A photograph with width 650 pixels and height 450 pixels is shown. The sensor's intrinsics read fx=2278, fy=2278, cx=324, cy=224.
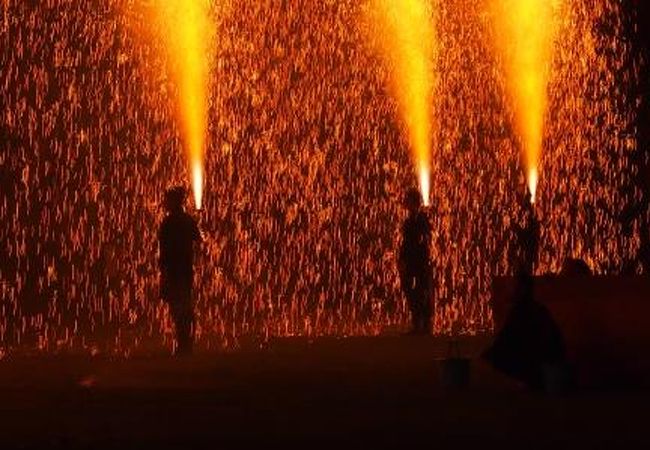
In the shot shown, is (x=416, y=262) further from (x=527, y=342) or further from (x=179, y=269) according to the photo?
(x=527, y=342)

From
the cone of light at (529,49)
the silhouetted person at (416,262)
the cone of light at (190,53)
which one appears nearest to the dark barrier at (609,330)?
the silhouetted person at (416,262)

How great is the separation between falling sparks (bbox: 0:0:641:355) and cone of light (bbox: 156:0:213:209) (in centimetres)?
82

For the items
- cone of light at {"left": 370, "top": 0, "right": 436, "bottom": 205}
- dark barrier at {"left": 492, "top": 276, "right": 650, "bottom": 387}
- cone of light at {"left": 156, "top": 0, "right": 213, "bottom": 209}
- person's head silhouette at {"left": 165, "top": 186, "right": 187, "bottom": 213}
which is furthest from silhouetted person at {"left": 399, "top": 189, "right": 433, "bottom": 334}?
dark barrier at {"left": 492, "top": 276, "right": 650, "bottom": 387}

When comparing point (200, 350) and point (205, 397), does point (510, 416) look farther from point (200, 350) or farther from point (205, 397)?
point (200, 350)

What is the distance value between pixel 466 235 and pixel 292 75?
14.0ft

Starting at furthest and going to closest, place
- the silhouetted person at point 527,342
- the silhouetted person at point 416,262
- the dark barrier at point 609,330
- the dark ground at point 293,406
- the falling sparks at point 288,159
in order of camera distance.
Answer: the falling sparks at point 288,159
the silhouetted person at point 416,262
the dark barrier at point 609,330
the silhouetted person at point 527,342
the dark ground at point 293,406

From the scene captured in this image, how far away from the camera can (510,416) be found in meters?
16.3

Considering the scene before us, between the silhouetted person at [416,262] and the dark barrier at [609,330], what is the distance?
6.99 m

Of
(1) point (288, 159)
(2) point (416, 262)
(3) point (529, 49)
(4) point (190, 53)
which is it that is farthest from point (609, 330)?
(1) point (288, 159)

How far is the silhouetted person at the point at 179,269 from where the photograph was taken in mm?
23703

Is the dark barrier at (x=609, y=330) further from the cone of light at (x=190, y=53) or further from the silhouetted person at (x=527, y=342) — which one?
the cone of light at (x=190, y=53)

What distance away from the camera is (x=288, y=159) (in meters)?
41.7

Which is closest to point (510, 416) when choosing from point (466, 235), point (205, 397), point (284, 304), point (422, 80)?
point (205, 397)

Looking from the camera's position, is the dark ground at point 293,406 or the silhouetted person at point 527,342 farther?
the silhouetted person at point 527,342
